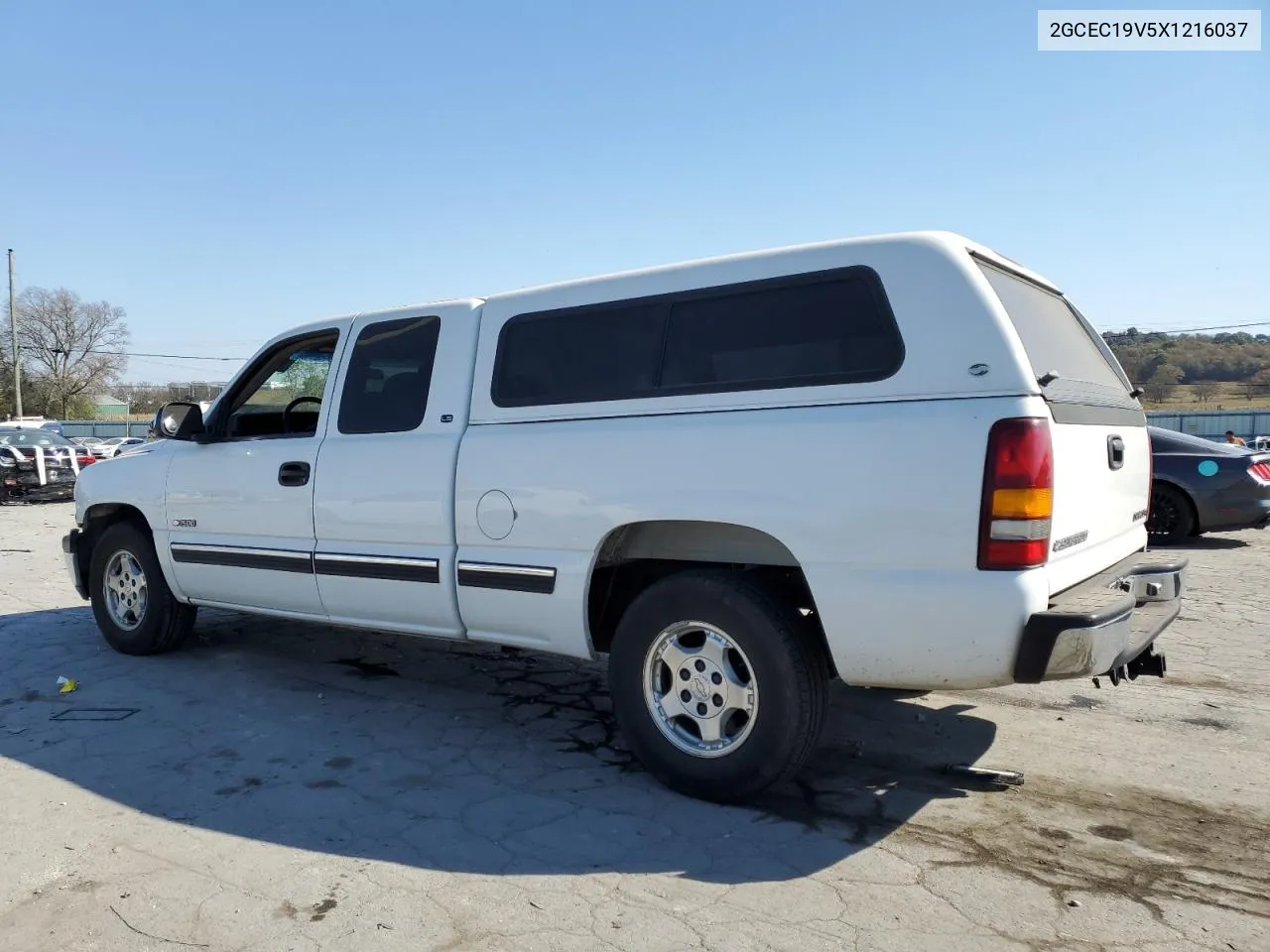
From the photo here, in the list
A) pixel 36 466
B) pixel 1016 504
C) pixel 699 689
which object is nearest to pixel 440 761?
pixel 699 689

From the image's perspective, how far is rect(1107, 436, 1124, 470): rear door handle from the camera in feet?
12.3

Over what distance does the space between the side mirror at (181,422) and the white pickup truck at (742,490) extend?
1.97 ft

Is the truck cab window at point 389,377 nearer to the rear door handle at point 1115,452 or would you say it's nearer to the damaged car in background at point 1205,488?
the rear door handle at point 1115,452

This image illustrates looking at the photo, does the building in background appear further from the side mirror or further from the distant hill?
the side mirror

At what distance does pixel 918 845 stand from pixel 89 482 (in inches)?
220

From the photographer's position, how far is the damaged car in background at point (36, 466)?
17.2 meters

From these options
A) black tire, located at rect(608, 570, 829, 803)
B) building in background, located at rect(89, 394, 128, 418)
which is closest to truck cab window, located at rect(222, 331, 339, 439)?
black tire, located at rect(608, 570, 829, 803)

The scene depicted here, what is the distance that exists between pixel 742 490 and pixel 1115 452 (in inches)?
63.1

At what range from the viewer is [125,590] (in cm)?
616

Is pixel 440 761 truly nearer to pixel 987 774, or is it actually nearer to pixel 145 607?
pixel 987 774

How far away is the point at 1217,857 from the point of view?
3.16m

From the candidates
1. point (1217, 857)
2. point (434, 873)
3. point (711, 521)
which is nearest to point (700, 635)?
point (711, 521)

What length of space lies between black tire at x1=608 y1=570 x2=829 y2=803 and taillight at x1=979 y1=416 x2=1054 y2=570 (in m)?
0.80

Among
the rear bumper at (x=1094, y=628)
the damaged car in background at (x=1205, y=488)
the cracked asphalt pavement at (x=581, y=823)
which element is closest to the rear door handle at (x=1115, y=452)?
the rear bumper at (x=1094, y=628)
